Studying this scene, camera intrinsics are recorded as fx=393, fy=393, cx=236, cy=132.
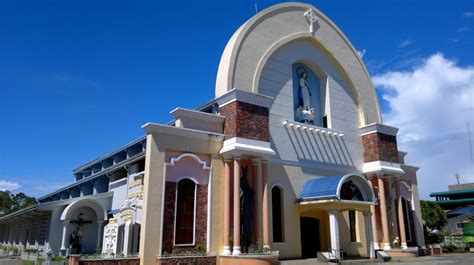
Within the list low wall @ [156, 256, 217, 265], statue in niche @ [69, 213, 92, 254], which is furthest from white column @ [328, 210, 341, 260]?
statue in niche @ [69, 213, 92, 254]

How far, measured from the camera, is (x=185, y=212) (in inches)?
635

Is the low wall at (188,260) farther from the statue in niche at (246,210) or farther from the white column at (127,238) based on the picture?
the white column at (127,238)

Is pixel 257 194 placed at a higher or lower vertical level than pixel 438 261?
higher

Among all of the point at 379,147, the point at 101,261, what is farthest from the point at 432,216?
the point at 101,261

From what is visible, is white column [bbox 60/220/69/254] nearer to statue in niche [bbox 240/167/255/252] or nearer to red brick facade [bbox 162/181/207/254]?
red brick facade [bbox 162/181/207/254]

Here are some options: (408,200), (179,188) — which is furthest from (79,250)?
(408,200)

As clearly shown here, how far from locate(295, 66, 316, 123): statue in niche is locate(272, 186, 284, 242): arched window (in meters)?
4.60

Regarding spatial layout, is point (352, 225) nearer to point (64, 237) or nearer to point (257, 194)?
point (257, 194)

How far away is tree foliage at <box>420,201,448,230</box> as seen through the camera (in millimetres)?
44312

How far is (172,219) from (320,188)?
24.2 ft

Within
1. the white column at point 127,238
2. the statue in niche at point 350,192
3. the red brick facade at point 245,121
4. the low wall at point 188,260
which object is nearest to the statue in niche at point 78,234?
the white column at point 127,238

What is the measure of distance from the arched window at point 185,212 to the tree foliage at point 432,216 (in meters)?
36.0

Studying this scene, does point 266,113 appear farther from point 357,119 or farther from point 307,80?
point 357,119

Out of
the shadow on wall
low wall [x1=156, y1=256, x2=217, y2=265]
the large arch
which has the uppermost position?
the large arch
